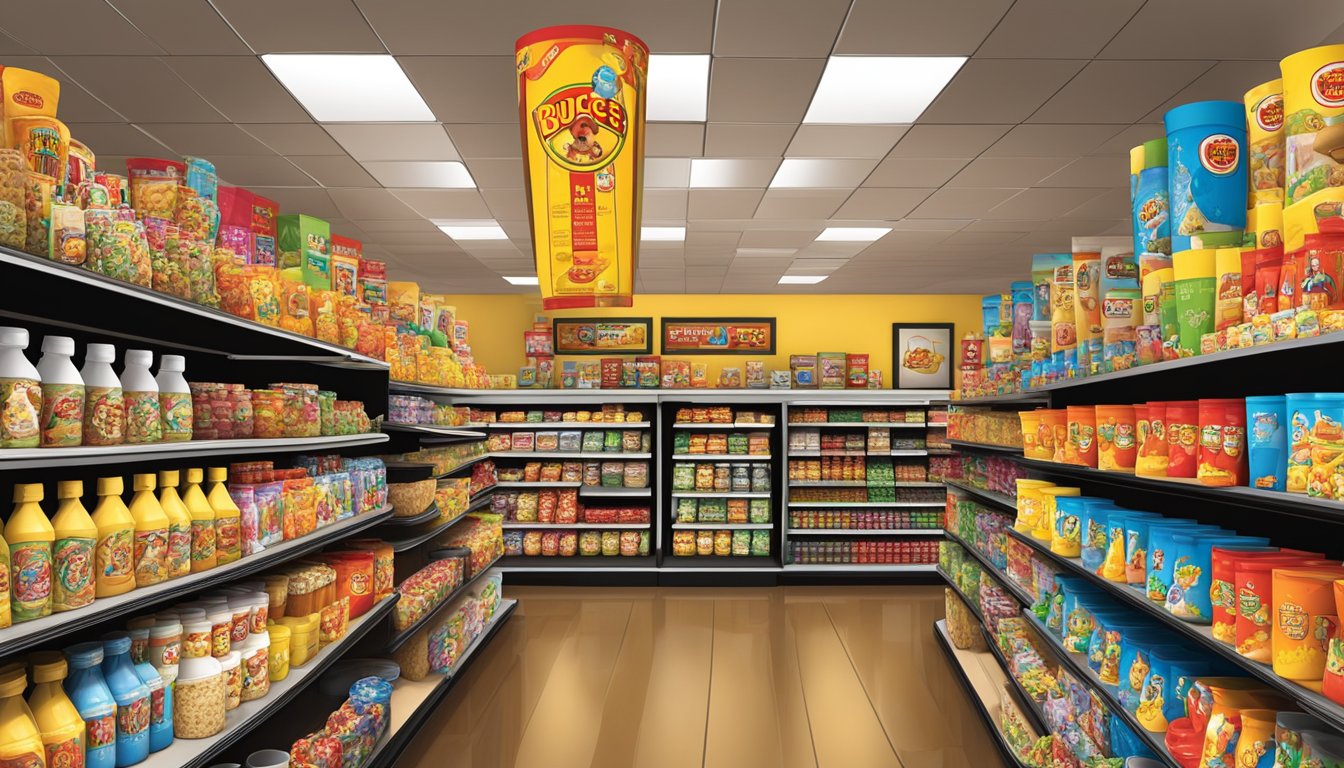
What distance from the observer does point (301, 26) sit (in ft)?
12.5

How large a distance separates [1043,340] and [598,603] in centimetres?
453

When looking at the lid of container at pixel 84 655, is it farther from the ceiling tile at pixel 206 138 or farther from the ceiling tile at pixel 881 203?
the ceiling tile at pixel 881 203

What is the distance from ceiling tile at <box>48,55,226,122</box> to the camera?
4172 millimetres

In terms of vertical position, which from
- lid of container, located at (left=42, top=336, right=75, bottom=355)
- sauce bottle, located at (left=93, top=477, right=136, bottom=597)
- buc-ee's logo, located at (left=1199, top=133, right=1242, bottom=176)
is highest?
buc-ee's logo, located at (left=1199, top=133, right=1242, bottom=176)

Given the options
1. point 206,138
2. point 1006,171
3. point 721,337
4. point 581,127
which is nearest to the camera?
point 581,127

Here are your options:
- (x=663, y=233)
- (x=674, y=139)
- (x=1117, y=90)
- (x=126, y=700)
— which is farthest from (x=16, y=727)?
(x=663, y=233)

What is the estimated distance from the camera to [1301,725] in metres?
1.81

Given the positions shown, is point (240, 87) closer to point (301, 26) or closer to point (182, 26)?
point (182, 26)

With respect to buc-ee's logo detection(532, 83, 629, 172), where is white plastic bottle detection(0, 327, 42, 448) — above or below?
below

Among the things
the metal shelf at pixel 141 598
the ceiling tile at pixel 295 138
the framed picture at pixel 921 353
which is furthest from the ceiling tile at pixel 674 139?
the framed picture at pixel 921 353

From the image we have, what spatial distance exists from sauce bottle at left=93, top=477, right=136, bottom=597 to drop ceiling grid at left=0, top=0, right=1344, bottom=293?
8.07 feet

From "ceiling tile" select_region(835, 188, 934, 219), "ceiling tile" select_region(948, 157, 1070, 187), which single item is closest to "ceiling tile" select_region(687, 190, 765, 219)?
"ceiling tile" select_region(835, 188, 934, 219)

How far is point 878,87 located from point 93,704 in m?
4.27

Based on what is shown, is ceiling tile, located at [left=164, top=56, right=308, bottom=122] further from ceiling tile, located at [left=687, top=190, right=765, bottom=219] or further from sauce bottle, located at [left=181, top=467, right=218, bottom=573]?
ceiling tile, located at [left=687, top=190, right=765, bottom=219]
